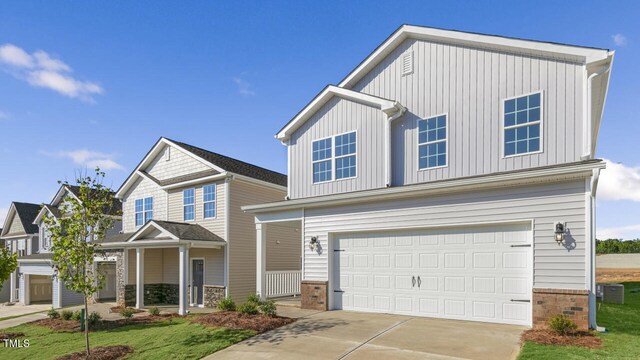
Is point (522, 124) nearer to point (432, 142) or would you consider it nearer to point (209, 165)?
point (432, 142)

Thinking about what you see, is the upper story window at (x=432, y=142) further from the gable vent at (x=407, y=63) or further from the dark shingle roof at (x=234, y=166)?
the dark shingle roof at (x=234, y=166)

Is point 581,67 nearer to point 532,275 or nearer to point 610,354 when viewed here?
point 532,275

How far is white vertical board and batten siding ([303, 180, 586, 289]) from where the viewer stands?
891 cm

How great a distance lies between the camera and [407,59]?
12656 millimetres

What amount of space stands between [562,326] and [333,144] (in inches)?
320

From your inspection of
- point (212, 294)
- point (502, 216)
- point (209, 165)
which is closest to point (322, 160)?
point (502, 216)

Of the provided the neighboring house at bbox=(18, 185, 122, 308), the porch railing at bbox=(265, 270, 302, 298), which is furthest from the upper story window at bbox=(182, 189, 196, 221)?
the neighboring house at bbox=(18, 185, 122, 308)

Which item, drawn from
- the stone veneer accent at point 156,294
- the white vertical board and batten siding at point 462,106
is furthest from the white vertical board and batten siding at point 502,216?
the stone veneer accent at point 156,294

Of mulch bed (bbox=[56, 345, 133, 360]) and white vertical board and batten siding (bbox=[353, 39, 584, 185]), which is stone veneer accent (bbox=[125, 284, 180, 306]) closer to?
mulch bed (bbox=[56, 345, 133, 360])

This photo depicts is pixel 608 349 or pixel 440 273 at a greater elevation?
pixel 440 273

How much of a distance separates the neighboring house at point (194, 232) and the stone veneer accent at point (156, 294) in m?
0.05

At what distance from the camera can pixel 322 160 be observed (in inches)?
545

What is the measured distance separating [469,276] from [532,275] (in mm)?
1509

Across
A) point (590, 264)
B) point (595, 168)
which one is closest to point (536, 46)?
point (595, 168)
